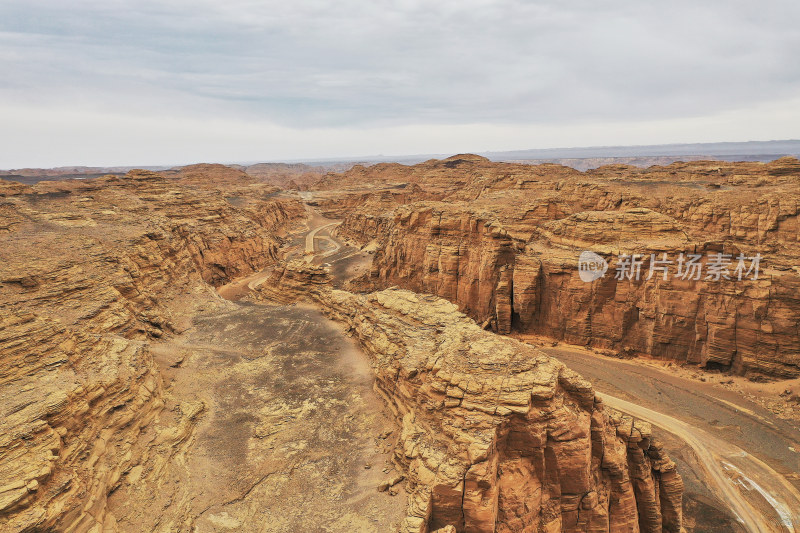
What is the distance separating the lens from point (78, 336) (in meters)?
14.8

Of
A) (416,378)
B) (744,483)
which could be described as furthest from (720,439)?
(416,378)

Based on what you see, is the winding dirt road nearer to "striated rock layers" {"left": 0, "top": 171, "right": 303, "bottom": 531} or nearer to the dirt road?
the dirt road

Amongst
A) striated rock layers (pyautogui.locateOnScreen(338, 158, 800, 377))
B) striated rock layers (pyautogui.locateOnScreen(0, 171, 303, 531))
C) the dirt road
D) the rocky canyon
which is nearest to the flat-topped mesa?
the rocky canyon

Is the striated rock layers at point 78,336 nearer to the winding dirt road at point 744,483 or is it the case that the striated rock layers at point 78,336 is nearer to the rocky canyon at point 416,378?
the rocky canyon at point 416,378

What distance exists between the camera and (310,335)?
76.5ft

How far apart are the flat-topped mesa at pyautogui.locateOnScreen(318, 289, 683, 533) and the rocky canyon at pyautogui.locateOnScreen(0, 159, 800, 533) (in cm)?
7

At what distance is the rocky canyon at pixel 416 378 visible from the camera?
37.0 feet

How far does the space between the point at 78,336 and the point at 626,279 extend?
33744mm

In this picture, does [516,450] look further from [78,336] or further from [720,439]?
[720,439]

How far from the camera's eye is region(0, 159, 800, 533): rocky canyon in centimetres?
1128

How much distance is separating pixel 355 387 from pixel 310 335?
653 centimetres

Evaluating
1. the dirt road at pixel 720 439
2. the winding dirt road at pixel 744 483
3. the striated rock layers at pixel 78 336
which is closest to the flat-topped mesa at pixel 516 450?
the winding dirt road at pixel 744 483

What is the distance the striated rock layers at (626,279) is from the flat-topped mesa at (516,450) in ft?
57.4

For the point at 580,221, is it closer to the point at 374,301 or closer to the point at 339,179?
the point at 374,301
